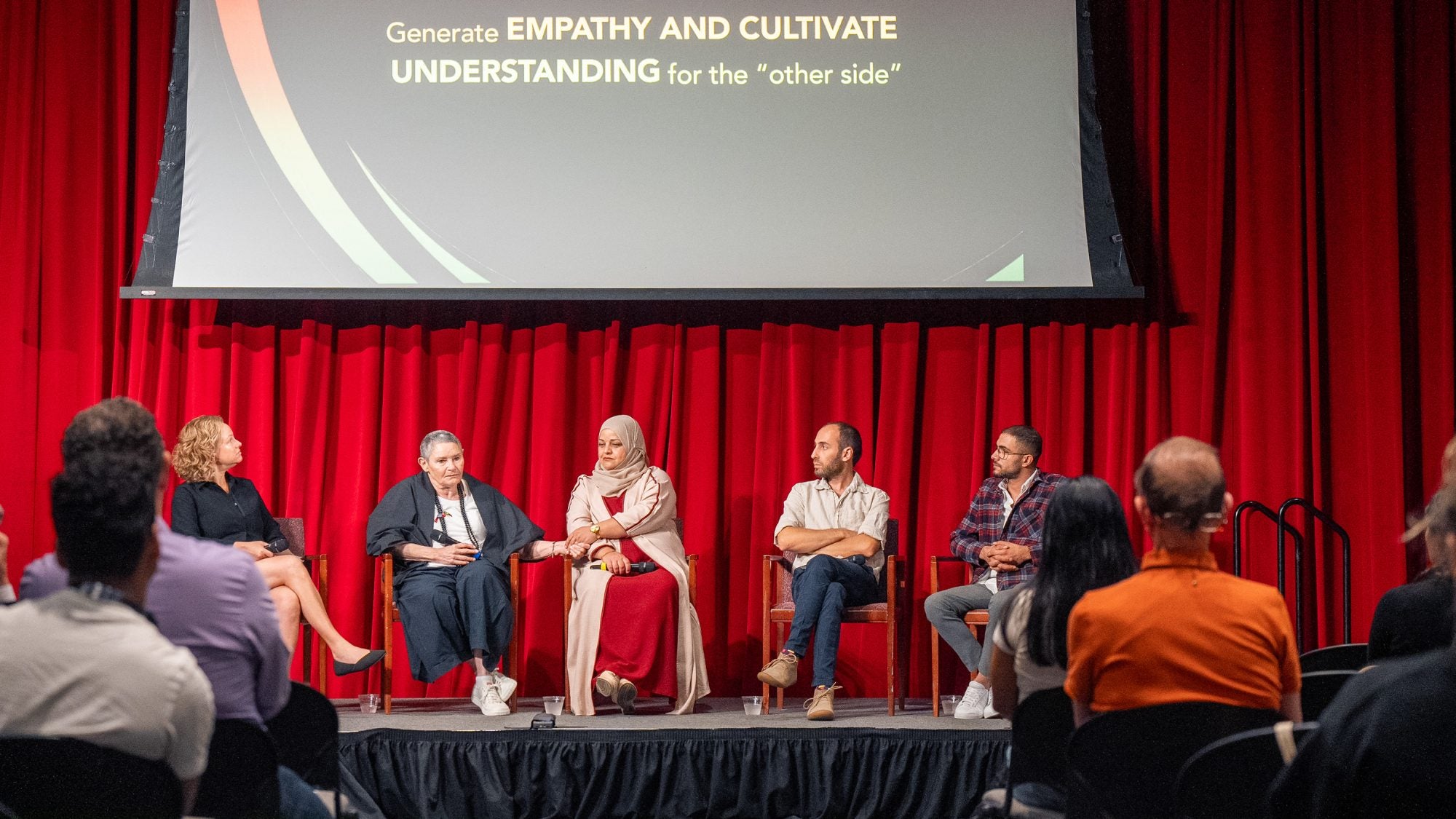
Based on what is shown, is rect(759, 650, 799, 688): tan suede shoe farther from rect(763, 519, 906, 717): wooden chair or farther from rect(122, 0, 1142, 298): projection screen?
rect(122, 0, 1142, 298): projection screen

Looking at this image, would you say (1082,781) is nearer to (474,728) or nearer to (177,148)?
(474,728)

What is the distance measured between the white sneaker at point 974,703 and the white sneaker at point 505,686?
1.51m

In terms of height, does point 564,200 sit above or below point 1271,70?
below

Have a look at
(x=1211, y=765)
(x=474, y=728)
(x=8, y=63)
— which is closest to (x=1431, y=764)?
(x=1211, y=765)

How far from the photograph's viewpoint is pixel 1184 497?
1.93 meters

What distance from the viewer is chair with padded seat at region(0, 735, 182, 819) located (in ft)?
4.90

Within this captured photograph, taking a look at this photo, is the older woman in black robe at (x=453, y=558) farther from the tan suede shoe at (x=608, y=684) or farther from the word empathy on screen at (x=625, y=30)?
the word empathy on screen at (x=625, y=30)

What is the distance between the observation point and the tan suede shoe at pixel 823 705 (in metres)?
4.18

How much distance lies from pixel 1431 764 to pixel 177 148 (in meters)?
4.93

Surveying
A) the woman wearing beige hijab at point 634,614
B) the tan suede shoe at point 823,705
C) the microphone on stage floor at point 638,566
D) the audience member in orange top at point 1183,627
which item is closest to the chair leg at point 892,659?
the tan suede shoe at point 823,705

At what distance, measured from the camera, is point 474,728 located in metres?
4.00

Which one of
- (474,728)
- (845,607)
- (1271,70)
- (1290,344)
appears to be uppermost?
(1271,70)

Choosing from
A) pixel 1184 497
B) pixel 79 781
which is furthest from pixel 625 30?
pixel 79 781

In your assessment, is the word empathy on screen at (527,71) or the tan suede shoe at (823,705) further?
the word empathy on screen at (527,71)
